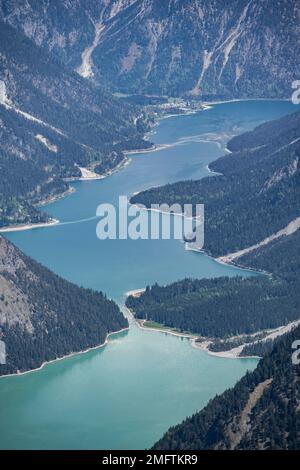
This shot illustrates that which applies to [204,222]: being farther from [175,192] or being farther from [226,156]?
[226,156]

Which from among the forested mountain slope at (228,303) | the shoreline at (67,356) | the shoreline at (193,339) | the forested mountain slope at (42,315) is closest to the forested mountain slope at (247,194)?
the forested mountain slope at (228,303)

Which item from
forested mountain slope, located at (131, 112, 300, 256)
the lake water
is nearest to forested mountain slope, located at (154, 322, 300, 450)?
the lake water

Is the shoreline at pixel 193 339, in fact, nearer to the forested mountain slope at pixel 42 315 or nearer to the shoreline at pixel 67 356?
the forested mountain slope at pixel 42 315

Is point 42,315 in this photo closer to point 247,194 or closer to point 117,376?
point 117,376

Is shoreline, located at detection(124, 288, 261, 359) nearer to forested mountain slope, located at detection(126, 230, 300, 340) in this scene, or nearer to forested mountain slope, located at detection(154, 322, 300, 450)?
forested mountain slope, located at detection(126, 230, 300, 340)

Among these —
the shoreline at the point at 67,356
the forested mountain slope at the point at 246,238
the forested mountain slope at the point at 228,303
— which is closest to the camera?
the shoreline at the point at 67,356
